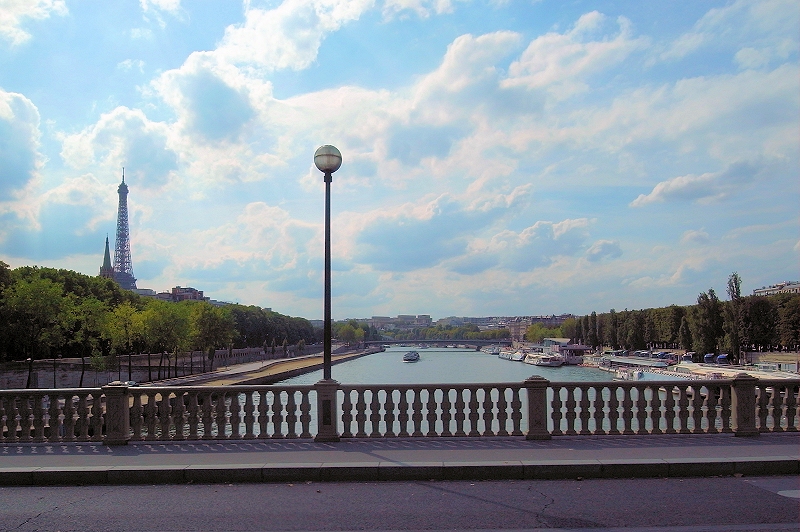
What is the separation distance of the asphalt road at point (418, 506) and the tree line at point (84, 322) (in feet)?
180

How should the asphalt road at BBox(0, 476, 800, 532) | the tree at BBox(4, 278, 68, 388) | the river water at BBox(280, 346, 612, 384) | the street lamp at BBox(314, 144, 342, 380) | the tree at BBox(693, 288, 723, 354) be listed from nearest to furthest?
the asphalt road at BBox(0, 476, 800, 532)
the street lamp at BBox(314, 144, 342, 380)
the tree at BBox(4, 278, 68, 388)
the river water at BBox(280, 346, 612, 384)
the tree at BBox(693, 288, 723, 354)

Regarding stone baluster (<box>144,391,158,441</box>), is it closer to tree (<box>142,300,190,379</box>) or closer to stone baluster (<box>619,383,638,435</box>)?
stone baluster (<box>619,383,638,435</box>)

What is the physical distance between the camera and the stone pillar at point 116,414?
12.0 metres

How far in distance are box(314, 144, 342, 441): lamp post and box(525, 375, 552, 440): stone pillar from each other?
11.2 feet

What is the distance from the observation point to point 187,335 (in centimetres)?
8269

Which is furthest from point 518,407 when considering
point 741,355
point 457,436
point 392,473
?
point 741,355

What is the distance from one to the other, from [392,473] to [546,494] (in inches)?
87.4

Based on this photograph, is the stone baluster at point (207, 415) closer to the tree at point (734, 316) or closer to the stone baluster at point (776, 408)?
the stone baluster at point (776, 408)

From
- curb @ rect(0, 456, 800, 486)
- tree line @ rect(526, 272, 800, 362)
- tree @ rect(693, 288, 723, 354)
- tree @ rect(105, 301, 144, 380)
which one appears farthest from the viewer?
tree @ rect(693, 288, 723, 354)

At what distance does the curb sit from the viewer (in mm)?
9859

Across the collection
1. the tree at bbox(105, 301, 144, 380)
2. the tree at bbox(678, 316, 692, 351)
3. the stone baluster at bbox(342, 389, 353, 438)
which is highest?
the tree at bbox(105, 301, 144, 380)

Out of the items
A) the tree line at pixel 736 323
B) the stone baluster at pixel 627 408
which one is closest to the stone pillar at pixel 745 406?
the stone baluster at pixel 627 408

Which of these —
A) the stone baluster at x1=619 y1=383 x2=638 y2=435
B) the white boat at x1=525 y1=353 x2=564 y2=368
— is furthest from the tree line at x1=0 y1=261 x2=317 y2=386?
the white boat at x1=525 y1=353 x2=564 y2=368

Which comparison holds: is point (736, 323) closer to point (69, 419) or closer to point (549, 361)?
point (549, 361)
